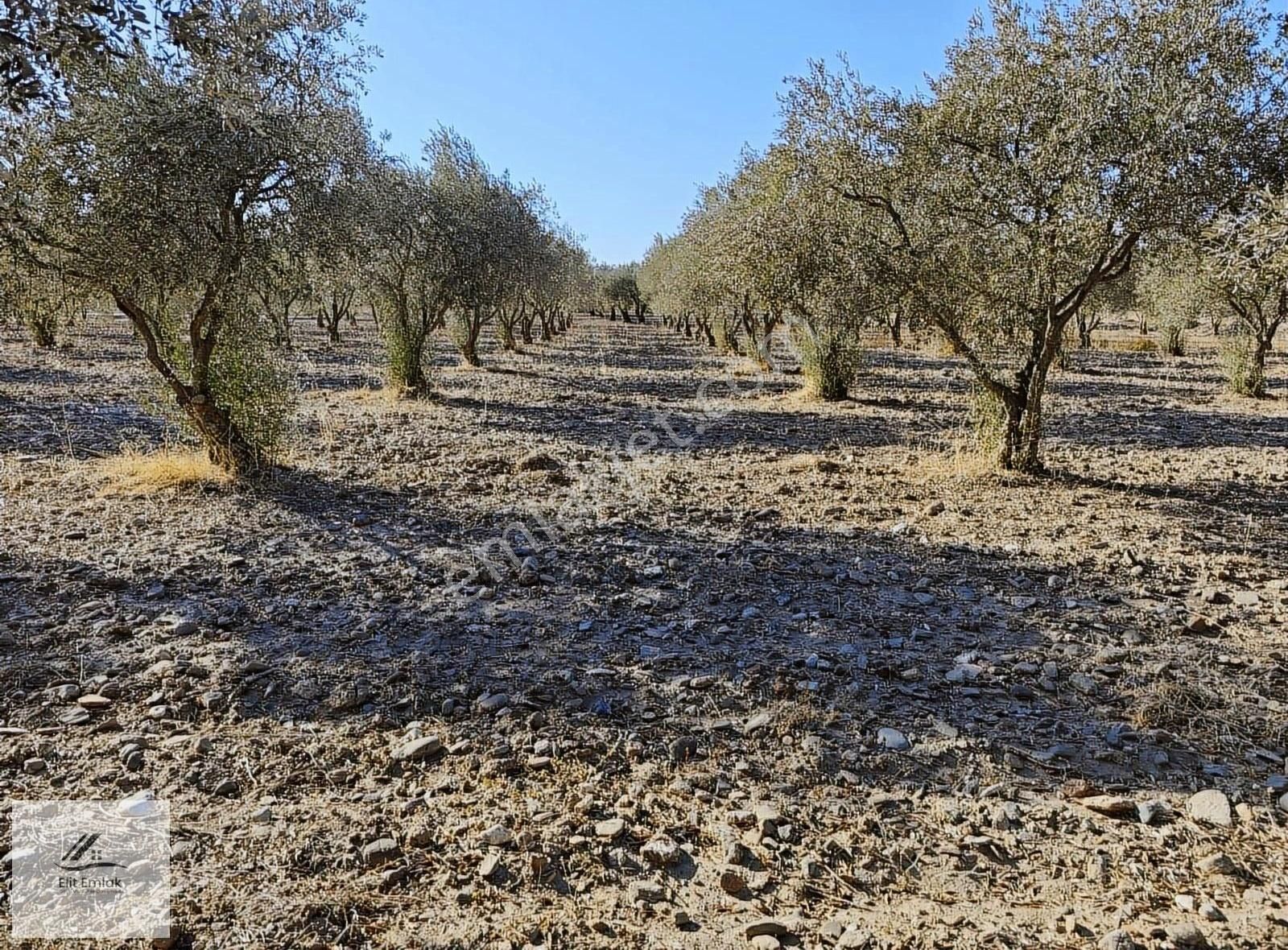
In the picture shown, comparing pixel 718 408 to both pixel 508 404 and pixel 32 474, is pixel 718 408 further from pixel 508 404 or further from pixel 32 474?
pixel 32 474

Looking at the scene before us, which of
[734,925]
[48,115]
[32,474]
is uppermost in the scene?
[48,115]

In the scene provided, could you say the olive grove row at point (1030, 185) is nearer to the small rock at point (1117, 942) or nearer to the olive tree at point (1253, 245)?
the olive tree at point (1253, 245)

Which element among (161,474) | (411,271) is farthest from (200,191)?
(411,271)

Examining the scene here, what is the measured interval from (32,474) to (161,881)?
8.37 m

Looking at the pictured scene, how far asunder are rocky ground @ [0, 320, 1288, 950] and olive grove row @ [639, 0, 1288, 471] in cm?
236

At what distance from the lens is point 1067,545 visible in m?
6.81

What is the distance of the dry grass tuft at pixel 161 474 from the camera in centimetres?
825

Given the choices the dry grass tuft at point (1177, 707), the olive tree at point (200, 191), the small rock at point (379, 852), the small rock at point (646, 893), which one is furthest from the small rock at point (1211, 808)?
the olive tree at point (200, 191)

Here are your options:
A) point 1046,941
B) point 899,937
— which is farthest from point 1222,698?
point 899,937

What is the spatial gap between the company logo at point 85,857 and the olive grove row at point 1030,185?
7125 mm

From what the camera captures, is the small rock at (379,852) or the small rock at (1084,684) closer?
the small rock at (379,852)

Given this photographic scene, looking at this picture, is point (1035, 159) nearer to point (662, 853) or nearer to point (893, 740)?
point (893, 740)

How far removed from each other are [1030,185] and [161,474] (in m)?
10.1

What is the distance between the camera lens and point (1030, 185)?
7.75 m
